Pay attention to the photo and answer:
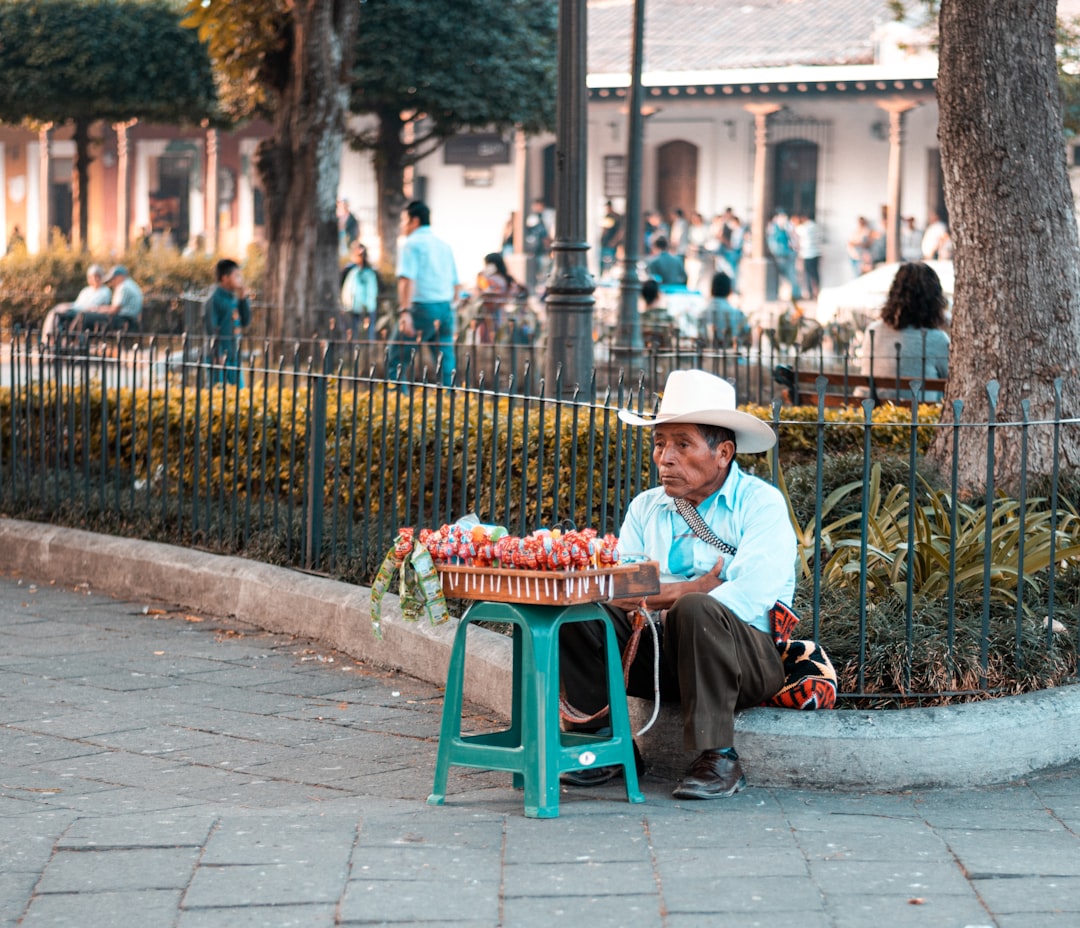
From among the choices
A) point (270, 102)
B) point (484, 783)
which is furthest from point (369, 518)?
point (270, 102)

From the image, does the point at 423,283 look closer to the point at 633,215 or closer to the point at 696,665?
the point at 633,215

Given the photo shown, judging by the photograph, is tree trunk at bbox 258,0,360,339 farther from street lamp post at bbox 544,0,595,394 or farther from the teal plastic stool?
the teal plastic stool

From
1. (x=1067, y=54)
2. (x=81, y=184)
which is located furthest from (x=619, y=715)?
(x=81, y=184)

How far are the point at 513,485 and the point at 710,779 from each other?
282 cm

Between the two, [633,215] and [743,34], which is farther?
[743,34]

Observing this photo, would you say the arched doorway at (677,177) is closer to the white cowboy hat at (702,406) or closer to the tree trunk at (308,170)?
the tree trunk at (308,170)

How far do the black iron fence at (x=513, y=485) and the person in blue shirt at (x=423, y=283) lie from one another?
7.65 ft

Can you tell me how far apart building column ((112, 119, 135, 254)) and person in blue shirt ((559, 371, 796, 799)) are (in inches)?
1257

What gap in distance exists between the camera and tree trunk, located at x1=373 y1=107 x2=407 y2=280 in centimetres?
2600

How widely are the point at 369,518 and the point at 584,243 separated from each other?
2.26 metres

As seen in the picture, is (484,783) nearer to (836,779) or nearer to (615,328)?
(836,779)

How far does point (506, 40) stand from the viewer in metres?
25.2

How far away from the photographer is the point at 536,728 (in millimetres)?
4719

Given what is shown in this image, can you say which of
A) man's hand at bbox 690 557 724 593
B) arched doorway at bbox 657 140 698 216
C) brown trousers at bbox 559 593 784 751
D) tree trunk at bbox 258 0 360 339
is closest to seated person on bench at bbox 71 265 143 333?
tree trunk at bbox 258 0 360 339
